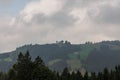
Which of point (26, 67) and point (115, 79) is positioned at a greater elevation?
point (26, 67)

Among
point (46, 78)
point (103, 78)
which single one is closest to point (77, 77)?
point (103, 78)

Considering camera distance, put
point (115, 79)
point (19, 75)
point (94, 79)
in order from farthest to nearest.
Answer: point (94, 79) → point (115, 79) → point (19, 75)

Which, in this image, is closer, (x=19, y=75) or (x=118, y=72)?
(x=19, y=75)

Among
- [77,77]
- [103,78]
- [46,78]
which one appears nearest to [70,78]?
[77,77]

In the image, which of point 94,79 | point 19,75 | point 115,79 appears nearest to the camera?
point 19,75

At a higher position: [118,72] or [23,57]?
[23,57]

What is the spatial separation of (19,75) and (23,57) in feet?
31.0

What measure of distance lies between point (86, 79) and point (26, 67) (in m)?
60.8

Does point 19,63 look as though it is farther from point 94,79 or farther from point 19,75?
point 94,79

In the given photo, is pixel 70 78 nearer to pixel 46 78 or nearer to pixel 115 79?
pixel 115 79

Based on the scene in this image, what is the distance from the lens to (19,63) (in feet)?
430

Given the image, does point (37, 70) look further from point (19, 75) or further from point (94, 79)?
point (94, 79)

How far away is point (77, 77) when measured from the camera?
186500 millimetres

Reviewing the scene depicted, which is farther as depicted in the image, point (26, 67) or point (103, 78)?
point (103, 78)
